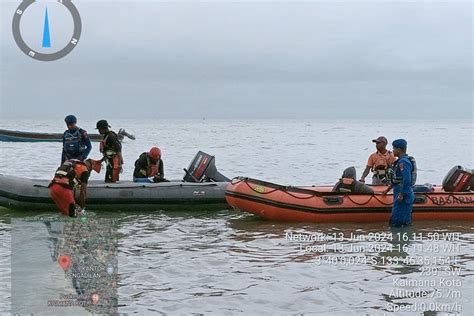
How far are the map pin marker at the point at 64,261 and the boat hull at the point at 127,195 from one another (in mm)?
3547

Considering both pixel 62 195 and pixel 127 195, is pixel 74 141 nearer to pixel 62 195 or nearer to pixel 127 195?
pixel 62 195

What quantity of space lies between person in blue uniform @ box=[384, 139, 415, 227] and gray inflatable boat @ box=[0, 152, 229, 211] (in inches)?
141

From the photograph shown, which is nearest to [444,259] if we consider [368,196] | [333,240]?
[333,240]

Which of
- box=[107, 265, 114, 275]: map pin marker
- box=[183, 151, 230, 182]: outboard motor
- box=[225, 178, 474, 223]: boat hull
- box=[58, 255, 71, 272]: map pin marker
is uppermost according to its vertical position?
box=[183, 151, 230, 182]: outboard motor

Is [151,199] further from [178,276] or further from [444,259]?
[444,259]

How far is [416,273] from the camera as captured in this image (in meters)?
7.23

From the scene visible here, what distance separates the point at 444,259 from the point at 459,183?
280 cm

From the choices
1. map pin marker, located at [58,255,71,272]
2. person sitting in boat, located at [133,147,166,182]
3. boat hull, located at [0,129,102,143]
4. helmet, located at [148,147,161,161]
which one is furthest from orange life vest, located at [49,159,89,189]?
boat hull, located at [0,129,102,143]

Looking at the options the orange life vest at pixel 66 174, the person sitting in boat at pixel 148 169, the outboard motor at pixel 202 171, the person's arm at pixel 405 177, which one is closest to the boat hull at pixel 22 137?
the person sitting in boat at pixel 148 169

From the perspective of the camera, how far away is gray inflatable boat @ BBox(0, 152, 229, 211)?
1098 centimetres

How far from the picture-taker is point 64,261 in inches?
290

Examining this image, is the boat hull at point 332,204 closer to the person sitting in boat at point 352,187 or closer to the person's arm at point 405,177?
the person sitting in boat at point 352,187

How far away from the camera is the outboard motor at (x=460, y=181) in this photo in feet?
33.7

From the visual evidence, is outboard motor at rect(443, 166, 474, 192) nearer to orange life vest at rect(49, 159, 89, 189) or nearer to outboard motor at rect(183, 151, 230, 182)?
outboard motor at rect(183, 151, 230, 182)
